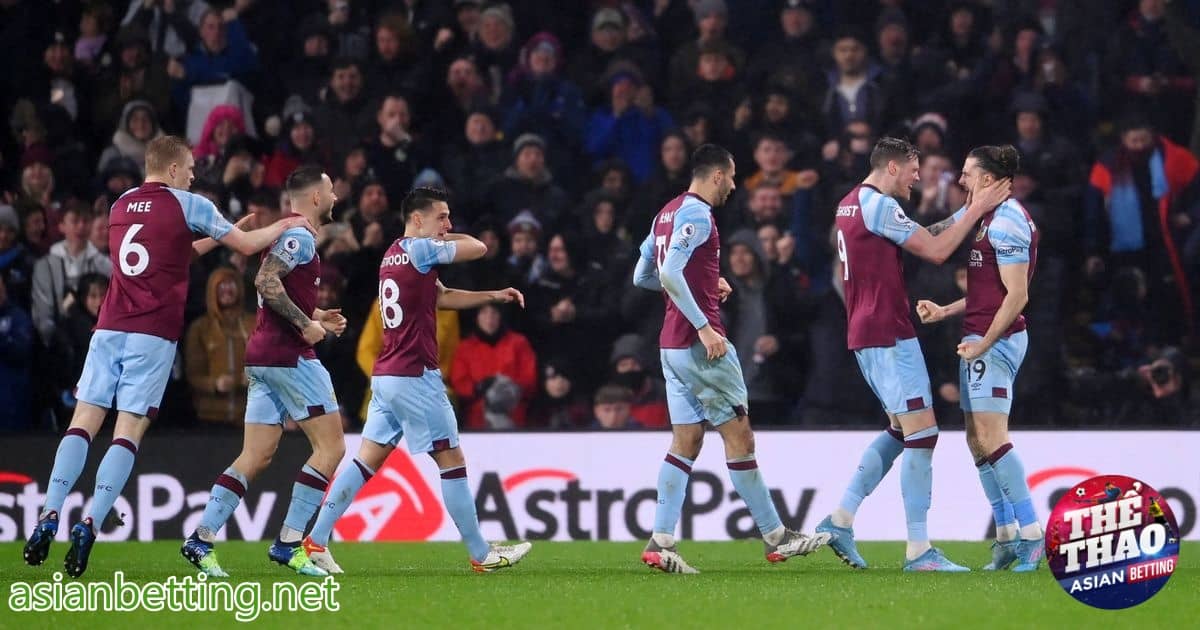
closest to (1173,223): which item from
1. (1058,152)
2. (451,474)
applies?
(1058,152)

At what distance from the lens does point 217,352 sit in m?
14.1

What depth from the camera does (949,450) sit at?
43.7 ft

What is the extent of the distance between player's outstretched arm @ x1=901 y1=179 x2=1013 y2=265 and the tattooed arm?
3.44 m

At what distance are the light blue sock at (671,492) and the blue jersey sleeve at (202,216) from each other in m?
2.92

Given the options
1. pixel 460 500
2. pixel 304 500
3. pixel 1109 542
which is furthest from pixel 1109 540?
pixel 304 500

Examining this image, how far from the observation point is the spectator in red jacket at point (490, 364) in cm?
1442

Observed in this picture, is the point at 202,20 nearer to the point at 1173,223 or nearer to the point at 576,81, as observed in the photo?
the point at 576,81

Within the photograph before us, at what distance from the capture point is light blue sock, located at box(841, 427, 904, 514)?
10.2 metres

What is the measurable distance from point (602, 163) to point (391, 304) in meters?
5.95


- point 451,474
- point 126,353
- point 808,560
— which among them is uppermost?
point 126,353

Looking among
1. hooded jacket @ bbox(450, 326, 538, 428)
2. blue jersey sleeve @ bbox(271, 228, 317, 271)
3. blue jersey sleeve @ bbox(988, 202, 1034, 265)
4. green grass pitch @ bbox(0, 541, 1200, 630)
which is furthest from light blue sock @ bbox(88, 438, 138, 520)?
hooded jacket @ bbox(450, 326, 538, 428)

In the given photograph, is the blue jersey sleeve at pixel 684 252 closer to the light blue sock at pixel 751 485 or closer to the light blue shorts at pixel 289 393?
the light blue sock at pixel 751 485

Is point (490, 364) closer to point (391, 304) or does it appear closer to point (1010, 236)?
point (391, 304)

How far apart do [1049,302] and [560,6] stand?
6.19m
